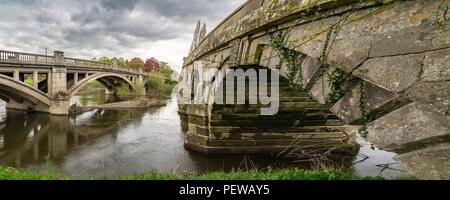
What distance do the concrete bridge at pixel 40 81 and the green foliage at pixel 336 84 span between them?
21783 mm

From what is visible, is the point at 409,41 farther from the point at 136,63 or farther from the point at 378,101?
the point at 136,63

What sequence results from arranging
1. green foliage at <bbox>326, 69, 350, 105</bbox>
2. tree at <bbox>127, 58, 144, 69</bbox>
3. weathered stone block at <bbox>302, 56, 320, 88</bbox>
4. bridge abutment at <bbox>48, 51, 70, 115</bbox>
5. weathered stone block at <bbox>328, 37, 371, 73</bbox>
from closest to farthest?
1. weathered stone block at <bbox>328, 37, 371, 73</bbox>
2. green foliage at <bbox>326, 69, 350, 105</bbox>
3. weathered stone block at <bbox>302, 56, 320, 88</bbox>
4. bridge abutment at <bbox>48, 51, 70, 115</bbox>
5. tree at <bbox>127, 58, 144, 69</bbox>

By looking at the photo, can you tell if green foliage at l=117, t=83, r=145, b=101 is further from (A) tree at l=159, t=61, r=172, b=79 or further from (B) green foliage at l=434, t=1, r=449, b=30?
(B) green foliage at l=434, t=1, r=449, b=30

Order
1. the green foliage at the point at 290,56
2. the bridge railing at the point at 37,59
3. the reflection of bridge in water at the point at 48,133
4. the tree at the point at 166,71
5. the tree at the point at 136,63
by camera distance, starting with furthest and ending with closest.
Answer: the tree at the point at 136,63 → the tree at the point at 166,71 → the bridge railing at the point at 37,59 → the reflection of bridge in water at the point at 48,133 → the green foliage at the point at 290,56

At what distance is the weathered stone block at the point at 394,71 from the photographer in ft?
8.54

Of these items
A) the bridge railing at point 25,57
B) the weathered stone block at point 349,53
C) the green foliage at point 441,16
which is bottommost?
the weathered stone block at point 349,53

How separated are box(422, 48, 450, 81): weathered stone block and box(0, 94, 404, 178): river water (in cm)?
403

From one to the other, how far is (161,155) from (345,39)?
10.5 meters

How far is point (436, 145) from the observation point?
2635mm

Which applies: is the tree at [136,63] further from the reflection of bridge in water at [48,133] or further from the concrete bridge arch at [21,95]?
the reflection of bridge in water at [48,133]

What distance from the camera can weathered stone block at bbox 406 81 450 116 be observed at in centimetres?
242

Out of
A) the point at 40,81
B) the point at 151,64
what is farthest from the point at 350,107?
the point at 151,64

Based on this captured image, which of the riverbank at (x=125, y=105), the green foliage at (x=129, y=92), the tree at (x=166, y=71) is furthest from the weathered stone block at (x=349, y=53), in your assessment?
the tree at (x=166, y=71)

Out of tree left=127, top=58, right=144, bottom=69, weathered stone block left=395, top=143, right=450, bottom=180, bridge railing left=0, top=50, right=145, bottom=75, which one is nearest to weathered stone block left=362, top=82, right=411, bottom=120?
weathered stone block left=395, top=143, right=450, bottom=180
